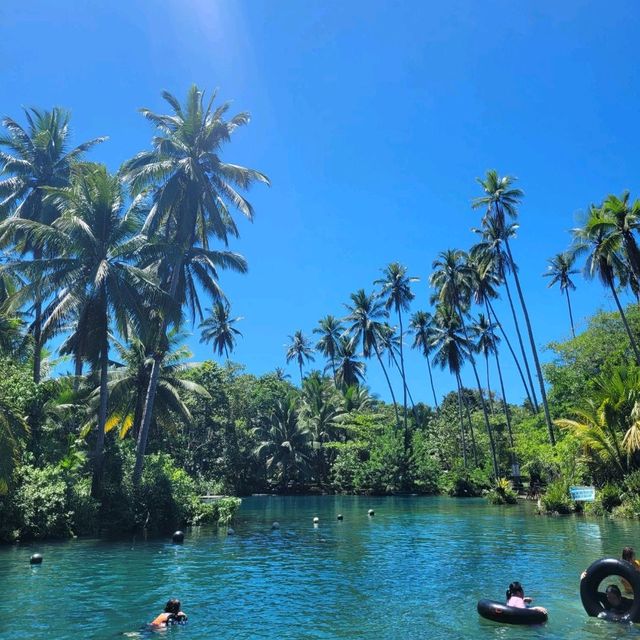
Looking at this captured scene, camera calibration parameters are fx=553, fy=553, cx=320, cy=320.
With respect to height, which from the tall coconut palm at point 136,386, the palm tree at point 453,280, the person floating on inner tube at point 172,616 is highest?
the palm tree at point 453,280

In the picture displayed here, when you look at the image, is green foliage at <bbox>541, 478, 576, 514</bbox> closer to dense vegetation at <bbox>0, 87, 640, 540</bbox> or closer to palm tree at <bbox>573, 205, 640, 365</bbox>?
dense vegetation at <bbox>0, 87, 640, 540</bbox>

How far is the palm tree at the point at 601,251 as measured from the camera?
100.0ft

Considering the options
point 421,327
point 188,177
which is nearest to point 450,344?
point 421,327

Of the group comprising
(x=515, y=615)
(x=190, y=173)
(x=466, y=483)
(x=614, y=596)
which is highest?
(x=190, y=173)

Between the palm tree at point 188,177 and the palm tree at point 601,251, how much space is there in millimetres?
18876

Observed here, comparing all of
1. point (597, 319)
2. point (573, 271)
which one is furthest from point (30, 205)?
point (573, 271)

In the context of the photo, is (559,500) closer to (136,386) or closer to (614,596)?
(614,596)

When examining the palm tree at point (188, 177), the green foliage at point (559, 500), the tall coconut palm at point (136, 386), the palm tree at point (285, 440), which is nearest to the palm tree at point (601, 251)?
the green foliage at point (559, 500)

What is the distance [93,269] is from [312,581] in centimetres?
1675

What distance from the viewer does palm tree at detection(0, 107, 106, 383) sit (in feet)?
104

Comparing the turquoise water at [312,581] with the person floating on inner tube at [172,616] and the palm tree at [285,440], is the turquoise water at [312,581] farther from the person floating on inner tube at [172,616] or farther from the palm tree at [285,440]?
the palm tree at [285,440]

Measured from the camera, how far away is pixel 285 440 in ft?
206

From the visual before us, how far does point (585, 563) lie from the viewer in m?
17.0

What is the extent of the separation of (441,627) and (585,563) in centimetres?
849
